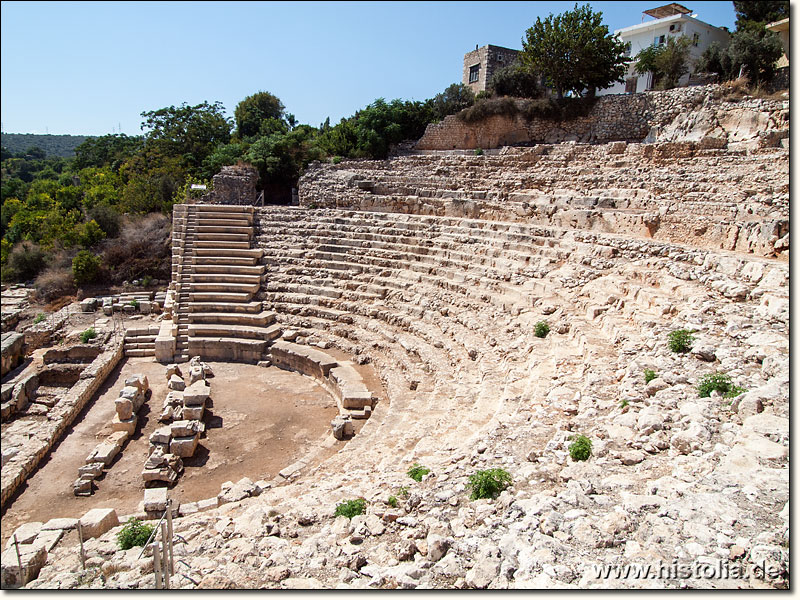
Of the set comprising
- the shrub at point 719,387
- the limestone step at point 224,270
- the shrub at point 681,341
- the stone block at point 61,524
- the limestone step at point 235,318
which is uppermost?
the limestone step at point 224,270

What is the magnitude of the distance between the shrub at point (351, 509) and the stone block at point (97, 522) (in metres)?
2.71

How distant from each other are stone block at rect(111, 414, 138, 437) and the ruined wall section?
49.8 feet

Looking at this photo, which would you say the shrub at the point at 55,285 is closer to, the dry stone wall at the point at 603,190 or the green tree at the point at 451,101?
the dry stone wall at the point at 603,190

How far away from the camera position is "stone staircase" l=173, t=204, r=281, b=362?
11.5m

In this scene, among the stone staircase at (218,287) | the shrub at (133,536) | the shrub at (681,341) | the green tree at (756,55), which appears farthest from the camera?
the green tree at (756,55)

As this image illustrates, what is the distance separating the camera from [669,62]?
21578 mm

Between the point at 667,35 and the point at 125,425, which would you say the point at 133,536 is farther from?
the point at 667,35

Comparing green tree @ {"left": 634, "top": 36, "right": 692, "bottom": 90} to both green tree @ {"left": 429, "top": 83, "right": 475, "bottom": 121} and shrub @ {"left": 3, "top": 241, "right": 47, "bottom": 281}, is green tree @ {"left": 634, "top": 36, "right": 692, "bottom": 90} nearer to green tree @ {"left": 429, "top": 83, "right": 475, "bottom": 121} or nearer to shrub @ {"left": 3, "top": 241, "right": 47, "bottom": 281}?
green tree @ {"left": 429, "top": 83, "right": 475, "bottom": 121}

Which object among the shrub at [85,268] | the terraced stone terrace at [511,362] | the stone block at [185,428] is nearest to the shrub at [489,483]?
the terraced stone terrace at [511,362]

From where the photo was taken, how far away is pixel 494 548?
3.31 m

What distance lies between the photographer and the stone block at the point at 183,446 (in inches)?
286

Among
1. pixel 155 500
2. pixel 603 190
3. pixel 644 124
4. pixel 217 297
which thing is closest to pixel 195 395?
pixel 155 500

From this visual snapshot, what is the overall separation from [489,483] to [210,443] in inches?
206

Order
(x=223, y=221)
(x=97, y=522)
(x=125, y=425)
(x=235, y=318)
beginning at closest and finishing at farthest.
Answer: (x=97, y=522)
(x=125, y=425)
(x=235, y=318)
(x=223, y=221)
